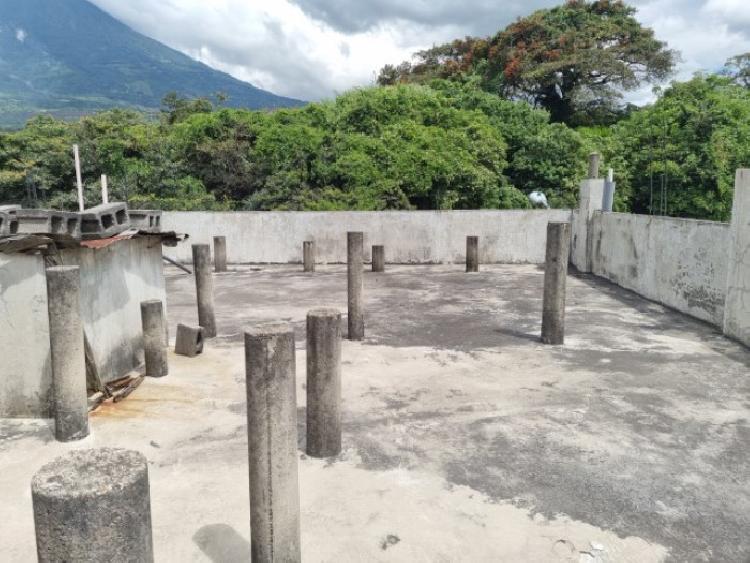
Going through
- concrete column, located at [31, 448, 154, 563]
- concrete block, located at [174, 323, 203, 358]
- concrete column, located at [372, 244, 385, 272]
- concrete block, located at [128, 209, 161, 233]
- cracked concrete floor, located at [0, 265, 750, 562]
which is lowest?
cracked concrete floor, located at [0, 265, 750, 562]

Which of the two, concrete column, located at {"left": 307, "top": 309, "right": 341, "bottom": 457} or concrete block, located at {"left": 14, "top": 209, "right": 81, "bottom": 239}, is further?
concrete block, located at {"left": 14, "top": 209, "right": 81, "bottom": 239}

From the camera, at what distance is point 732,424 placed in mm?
5797

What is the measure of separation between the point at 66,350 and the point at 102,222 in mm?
1711

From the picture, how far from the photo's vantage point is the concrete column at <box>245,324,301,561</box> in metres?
3.45

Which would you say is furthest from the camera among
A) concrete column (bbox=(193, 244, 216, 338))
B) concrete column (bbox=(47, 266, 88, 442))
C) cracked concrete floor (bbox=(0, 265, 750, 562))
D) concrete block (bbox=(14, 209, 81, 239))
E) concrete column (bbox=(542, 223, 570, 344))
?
concrete column (bbox=(193, 244, 216, 338))

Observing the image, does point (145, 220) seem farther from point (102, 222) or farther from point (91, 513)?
point (91, 513)

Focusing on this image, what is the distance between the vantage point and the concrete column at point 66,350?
516 cm

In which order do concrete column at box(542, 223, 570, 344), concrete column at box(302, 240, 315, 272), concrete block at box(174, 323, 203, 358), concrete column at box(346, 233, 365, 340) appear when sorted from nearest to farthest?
concrete block at box(174, 323, 203, 358), concrete column at box(542, 223, 570, 344), concrete column at box(346, 233, 365, 340), concrete column at box(302, 240, 315, 272)

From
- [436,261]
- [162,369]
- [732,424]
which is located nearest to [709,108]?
[436,261]

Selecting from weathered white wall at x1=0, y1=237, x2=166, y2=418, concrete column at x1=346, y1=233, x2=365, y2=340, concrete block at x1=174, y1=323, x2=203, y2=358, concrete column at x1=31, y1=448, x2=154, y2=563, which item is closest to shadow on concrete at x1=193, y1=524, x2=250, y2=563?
concrete column at x1=31, y1=448, x2=154, y2=563

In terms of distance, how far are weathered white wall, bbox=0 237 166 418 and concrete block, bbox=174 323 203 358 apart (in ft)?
2.50

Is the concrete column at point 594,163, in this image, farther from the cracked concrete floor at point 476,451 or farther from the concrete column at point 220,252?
the concrete column at point 220,252

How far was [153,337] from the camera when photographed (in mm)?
6996

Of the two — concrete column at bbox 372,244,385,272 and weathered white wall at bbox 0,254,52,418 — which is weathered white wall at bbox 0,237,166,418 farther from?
concrete column at bbox 372,244,385,272
